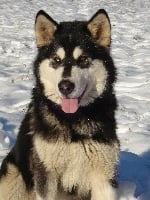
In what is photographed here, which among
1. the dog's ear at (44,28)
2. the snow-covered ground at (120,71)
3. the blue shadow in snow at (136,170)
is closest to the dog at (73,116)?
the dog's ear at (44,28)

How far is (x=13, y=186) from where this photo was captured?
16.0 feet

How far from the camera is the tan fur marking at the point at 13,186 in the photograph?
4.87m

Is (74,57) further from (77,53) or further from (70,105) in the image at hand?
(70,105)

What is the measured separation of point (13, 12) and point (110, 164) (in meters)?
13.6

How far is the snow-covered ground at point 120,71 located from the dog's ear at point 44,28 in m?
1.92

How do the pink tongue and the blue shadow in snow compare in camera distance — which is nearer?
the pink tongue

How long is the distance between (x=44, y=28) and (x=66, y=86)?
75 cm

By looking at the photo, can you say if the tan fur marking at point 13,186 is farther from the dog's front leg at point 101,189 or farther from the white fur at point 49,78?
the white fur at point 49,78

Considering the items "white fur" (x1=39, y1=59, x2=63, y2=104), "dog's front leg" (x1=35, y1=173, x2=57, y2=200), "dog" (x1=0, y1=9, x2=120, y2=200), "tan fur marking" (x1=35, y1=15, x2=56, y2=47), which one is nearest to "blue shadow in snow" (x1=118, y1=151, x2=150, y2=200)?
"dog" (x1=0, y1=9, x2=120, y2=200)

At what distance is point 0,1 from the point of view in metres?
19.2

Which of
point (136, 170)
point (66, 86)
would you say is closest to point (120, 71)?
point (136, 170)

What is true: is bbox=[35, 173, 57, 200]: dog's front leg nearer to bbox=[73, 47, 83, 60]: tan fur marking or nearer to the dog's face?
the dog's face

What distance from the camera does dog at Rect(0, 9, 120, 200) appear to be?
175 inches

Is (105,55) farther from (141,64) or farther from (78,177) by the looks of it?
(141,64)
